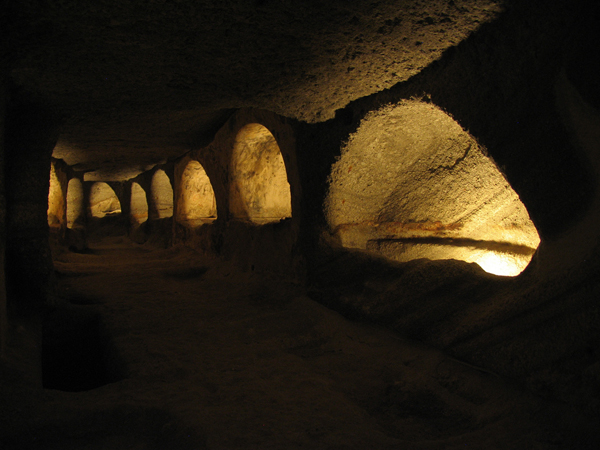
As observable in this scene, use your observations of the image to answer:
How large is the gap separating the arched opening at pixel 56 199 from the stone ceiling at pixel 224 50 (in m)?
4.35

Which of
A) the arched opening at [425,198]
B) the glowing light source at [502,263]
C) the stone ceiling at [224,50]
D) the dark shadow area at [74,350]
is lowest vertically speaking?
the dark shadow area at [74,350]

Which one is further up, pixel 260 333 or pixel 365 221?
pixel 365 221

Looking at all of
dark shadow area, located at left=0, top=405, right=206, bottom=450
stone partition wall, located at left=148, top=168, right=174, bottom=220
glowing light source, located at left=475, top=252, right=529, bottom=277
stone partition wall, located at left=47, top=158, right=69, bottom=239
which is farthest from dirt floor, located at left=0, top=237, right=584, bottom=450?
stone partition wall, located at left=148, top=168, right=174, bottom=220

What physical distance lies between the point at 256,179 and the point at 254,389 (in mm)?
3539

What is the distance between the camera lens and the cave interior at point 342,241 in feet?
4.77

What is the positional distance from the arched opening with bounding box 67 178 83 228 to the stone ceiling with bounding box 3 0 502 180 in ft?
22.7

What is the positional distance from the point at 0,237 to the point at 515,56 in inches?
115

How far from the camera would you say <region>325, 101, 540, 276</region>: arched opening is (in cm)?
308

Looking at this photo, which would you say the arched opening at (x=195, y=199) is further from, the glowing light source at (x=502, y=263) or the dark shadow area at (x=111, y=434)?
the dark shadow area at (x=111, y=434)

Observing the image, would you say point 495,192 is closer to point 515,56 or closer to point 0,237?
point 515,56

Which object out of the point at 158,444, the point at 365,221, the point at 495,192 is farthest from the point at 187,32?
the point at 495,192

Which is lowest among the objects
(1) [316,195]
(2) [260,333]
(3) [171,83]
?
(2) [260,333]

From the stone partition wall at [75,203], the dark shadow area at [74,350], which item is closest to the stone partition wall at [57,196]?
the stone partition wall at [75,203]

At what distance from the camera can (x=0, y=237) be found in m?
2.13
